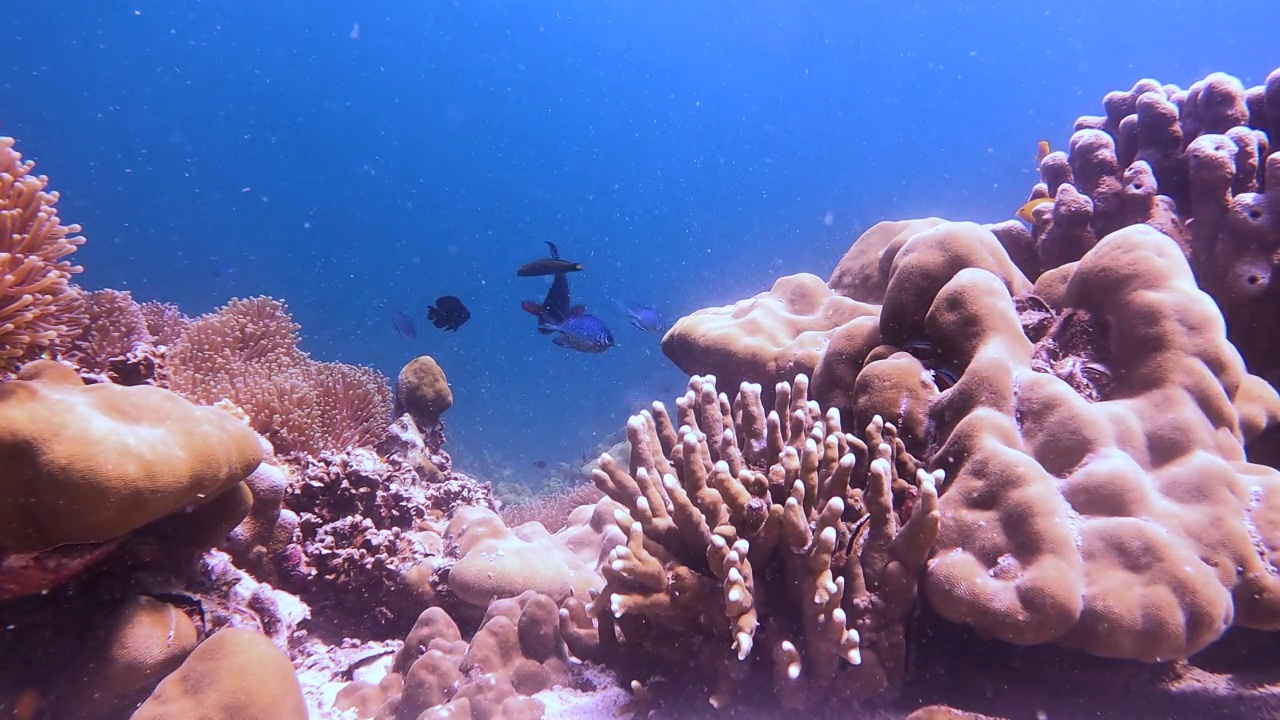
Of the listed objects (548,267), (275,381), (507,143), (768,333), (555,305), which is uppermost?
(507,143)

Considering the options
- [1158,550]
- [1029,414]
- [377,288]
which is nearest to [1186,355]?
[1029,414]

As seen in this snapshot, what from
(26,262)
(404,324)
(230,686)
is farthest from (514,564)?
(404,324)

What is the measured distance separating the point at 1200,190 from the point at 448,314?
7.00 metres

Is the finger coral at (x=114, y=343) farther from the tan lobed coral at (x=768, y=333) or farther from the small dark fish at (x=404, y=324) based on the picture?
the small dark fish at (x=404, y=324)

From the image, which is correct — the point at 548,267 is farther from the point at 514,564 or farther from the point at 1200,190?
the point at 1200,190

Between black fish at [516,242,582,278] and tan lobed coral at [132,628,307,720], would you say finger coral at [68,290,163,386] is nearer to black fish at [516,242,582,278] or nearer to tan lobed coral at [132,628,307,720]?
tan lobed coral at [132,628,307,720]

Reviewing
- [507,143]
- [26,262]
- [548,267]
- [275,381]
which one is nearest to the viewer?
[26,262]

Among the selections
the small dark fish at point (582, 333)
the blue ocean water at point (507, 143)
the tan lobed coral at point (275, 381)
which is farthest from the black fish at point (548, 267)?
the blue ocean water at point (507, 143)

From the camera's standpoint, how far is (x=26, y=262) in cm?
266

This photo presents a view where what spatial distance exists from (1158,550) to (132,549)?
4130 mm

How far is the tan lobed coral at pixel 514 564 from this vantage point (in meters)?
3.77

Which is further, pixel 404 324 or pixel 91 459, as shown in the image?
pixel 404 324

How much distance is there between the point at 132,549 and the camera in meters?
2.61

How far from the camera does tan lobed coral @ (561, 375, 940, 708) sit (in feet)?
7.79
